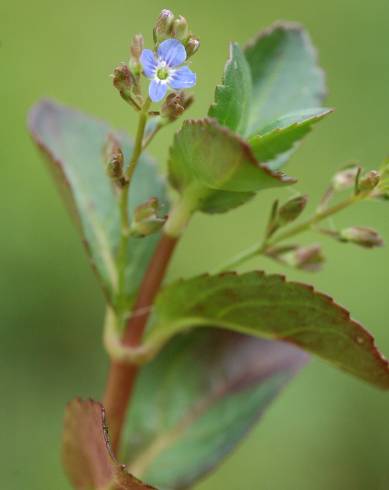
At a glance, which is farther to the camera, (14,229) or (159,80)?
(14,229)

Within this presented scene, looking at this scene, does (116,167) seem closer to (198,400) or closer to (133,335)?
(133,335)

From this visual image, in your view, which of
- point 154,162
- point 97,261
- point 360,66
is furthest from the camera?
point 360,66

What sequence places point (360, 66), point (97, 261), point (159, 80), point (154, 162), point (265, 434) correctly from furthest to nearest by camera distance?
point (360, 66)
point (265, 434)
point (154, 162)
point (97, 261)
point (159, 80)

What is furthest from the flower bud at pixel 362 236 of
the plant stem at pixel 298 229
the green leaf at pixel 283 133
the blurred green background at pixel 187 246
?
the blurred green background at pixel 187 246

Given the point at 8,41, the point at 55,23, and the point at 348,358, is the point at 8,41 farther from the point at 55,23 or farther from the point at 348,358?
the point at 348,358

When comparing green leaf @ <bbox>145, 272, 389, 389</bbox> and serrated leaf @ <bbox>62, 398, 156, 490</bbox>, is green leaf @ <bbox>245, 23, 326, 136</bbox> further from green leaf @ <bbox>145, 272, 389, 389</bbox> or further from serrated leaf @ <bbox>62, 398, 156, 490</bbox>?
serrated leaf @ <bbox>62, 398, 156, 490</bbox>

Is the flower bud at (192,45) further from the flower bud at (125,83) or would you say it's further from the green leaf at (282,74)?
the green leaf at (282,74)

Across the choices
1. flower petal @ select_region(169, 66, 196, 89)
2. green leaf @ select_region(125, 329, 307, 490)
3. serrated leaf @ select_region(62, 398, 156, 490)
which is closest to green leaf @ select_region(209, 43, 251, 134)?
flower petal @ select_region(169, 66, 196, 89)

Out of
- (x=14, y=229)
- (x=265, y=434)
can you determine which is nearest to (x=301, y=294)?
(x=265, y=434)

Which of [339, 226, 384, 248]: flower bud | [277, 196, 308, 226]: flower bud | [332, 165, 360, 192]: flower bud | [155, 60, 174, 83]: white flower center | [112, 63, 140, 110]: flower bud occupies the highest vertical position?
[155, 60, 174, 83]: white flower center
